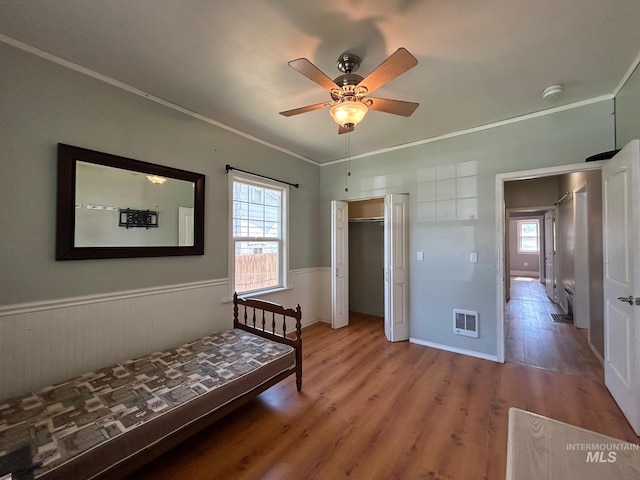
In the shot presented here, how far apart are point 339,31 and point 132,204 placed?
2.16m

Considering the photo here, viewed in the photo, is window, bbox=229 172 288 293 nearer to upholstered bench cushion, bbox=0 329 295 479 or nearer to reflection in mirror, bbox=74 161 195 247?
reflection in mirror, bbox=74 161 195 247

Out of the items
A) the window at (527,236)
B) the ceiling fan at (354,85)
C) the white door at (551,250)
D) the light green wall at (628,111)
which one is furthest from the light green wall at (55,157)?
the window at (527,236)

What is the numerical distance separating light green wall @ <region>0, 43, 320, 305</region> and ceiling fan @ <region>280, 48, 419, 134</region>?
1.39 m

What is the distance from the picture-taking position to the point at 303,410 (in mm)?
2172

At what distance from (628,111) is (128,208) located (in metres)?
4.33

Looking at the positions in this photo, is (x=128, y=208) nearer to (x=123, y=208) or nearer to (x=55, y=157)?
(x=123, y=208)

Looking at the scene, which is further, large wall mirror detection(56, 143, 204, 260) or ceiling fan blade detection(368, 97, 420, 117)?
large wall mirror detection(56, 143, 204, 260)

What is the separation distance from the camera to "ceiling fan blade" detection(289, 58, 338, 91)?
1499mm

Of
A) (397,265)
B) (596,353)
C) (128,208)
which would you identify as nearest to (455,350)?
(397,265)

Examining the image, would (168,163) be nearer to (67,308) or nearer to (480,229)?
(67,308)

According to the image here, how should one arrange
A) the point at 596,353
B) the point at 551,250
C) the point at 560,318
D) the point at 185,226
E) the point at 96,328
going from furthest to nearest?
1. the point at 551,250
2. the point at 560,318
3. the point at 596,353
4. the point at 185,226
5. the point at 96,328

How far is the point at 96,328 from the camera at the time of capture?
84.5 inches

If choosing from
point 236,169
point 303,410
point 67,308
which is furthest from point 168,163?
point 303,410

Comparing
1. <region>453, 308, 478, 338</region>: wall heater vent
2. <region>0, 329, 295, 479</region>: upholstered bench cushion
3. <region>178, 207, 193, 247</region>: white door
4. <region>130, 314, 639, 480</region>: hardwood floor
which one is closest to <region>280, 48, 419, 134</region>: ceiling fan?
<region>178, 207, 193, 247</region>: white door
